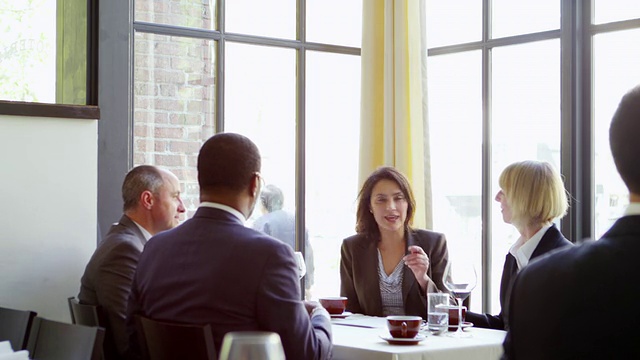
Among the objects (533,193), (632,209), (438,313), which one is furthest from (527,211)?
(632,209)

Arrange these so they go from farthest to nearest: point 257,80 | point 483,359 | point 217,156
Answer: point 257,80 < point 483,359 < point 217,156

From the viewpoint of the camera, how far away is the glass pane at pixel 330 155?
6.15m

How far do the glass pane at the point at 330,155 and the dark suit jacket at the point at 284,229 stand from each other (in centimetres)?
6

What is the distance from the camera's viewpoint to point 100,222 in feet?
15.9

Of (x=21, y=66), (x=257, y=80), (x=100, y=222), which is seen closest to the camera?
(x=21, y=66)

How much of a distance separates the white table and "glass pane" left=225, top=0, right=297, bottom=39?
2.86 metres

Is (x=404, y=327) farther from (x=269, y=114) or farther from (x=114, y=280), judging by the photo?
(x=269, y=114)

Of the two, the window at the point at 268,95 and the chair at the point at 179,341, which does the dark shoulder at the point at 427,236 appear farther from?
the chair at the point at 179,341

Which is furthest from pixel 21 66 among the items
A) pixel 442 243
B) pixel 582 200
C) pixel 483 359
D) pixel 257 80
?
pixel 582 200

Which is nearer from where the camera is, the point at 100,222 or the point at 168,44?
the point at 100,222

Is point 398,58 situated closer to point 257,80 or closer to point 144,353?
point 257,80

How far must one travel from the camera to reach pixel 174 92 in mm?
5488

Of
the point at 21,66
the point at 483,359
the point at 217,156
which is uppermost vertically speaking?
the point at 21,66

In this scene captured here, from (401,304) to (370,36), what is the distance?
2507 mm
